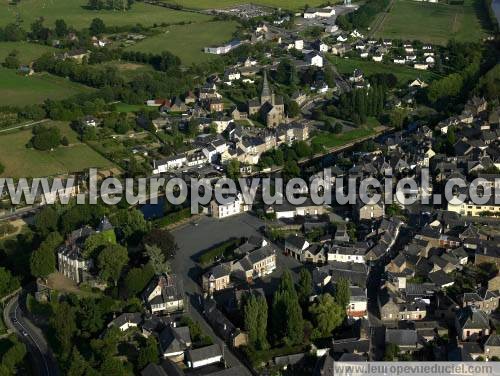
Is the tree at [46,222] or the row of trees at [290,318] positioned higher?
the row of trees at [290,318]

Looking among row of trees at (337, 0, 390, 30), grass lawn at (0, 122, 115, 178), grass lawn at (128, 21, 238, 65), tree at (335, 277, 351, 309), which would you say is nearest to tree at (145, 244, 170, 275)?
tree at (335, 277, 351, 309)

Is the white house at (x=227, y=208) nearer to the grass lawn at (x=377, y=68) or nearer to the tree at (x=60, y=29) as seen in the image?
the grass lawn at (x=377, y=68)

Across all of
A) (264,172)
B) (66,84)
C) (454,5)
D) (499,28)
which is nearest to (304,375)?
(264,172)

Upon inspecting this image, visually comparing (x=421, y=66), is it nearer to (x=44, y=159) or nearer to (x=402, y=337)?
(x=44, y=159)

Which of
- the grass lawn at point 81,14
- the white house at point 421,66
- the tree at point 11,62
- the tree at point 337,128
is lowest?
the tree at point 11,62

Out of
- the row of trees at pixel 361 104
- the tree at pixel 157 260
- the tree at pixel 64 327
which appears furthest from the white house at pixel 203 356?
the row of trees at pixel 361 104

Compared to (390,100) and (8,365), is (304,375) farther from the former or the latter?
(390,100)
